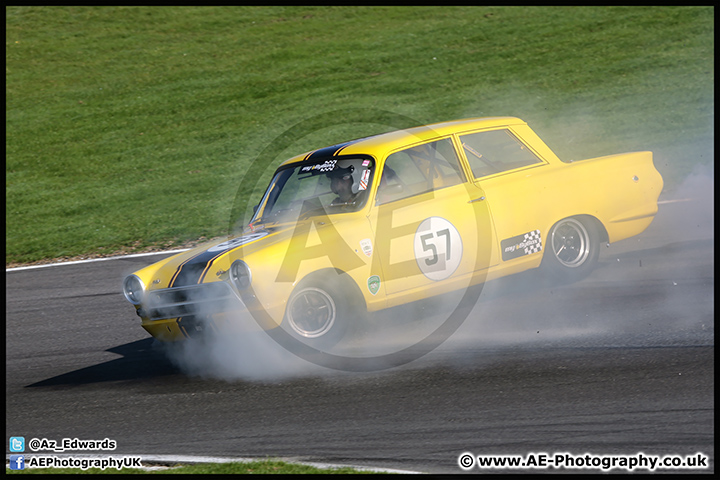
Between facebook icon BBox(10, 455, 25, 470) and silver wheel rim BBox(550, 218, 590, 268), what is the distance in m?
4.62

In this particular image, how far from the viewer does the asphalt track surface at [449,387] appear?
407cm

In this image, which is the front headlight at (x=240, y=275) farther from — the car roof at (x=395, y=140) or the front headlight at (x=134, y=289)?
the car roof at (x=395, y=140)

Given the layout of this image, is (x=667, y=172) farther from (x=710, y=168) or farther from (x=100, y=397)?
(x=100, y=397)

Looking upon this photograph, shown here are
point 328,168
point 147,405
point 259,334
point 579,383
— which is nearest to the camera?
point 579,383

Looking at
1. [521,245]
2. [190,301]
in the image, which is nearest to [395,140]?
[521,245]

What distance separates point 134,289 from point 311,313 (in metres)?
1.50

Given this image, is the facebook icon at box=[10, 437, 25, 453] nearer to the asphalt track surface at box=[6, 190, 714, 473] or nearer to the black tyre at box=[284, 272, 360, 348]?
the asphalt track surface at box=[6, 190, 714, 473]

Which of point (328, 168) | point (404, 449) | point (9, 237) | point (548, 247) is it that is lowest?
point (404, 449)

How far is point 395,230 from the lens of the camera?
5879mm

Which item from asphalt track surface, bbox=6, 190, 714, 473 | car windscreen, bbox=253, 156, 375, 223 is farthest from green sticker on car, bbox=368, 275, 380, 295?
car windscreen, bbox=253, 156, 375, 223

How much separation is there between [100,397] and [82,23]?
79.7 ft

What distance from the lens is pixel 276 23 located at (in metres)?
26.0

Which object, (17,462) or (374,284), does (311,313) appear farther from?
(17,462)

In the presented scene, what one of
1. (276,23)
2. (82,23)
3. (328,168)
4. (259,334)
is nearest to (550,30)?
(276,23)
